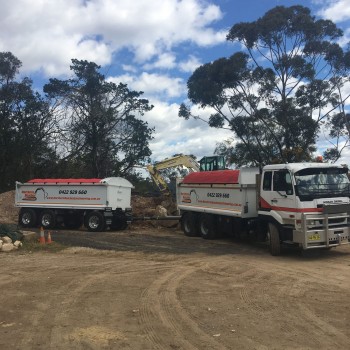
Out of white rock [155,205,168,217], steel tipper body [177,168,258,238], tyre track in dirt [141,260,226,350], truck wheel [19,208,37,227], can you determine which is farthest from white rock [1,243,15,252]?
white rock [155,205,168,217]

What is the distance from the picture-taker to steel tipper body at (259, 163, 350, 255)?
487 inches

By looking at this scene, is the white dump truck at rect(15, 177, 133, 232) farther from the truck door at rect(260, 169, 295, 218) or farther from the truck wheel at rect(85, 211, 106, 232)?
the truck door at rect(260, 169, 295, 218)

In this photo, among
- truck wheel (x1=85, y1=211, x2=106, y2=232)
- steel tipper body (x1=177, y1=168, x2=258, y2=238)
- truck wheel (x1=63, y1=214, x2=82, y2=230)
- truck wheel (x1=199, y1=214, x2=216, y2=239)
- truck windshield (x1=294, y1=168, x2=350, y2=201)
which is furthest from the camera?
truck wheel (x1=63, y1=214, x2=82, y2=230)

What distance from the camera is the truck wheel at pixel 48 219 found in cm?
2333

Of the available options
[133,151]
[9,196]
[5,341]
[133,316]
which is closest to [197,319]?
[133,316]

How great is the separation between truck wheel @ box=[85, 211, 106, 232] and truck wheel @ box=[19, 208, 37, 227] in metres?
3.53

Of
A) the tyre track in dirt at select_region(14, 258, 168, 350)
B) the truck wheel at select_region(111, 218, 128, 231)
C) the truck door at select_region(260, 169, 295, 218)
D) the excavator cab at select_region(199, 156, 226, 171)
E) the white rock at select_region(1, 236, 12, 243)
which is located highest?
the excavator cab at select_region(199, 156, 226, 171)

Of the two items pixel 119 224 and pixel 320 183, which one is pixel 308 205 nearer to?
pixel 320 183

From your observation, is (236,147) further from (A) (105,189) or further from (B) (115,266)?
(B) (115,266)

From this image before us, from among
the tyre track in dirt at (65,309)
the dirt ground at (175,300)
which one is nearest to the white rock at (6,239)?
the dirt ground at (175,300)

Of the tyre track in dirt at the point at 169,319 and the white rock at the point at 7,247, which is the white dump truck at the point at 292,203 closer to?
the tyre track in dirt at the point at 169,319

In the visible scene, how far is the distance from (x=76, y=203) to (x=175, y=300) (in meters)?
15.7

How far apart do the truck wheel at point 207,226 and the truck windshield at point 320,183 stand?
217 inches

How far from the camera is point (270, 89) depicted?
1257 inches
